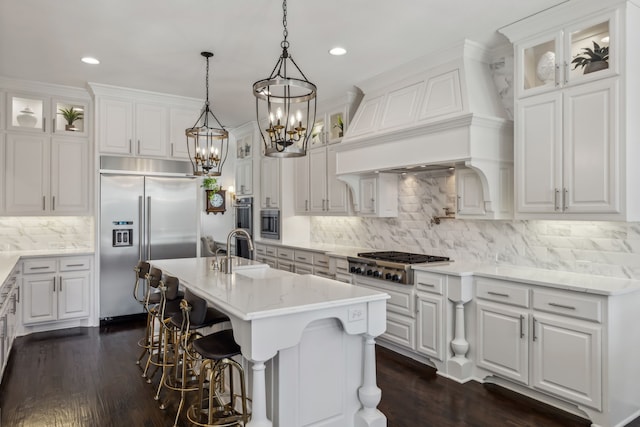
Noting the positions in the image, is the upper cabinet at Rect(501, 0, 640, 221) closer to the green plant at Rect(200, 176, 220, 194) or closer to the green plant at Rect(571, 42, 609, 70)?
the green plant at Rect(571, 42, 609, 70)

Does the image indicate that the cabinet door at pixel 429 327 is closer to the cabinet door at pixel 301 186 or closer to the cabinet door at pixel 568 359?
the cabinet door at pixel 568 359

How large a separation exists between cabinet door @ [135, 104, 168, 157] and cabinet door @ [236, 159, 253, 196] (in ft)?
5.60

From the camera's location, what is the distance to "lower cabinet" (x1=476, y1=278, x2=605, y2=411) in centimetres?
279

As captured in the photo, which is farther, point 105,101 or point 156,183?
point 156,183

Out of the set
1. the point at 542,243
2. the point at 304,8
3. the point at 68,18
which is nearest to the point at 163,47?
the point at 68,18

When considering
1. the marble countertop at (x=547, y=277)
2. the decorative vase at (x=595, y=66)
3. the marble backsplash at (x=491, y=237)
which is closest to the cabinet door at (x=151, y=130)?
the marble backsplash at (x=491, y=237)

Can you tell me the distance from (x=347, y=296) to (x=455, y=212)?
2014 millimetres

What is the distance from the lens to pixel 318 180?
233 inches


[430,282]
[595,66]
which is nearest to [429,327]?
[430,282]

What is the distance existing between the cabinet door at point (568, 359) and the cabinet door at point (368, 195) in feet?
7.53

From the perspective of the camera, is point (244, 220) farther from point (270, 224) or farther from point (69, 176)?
point (69, 176)

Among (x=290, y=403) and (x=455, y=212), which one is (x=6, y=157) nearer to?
(x=290, y=403)

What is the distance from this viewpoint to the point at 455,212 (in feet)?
13.4

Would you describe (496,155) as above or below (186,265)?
above
